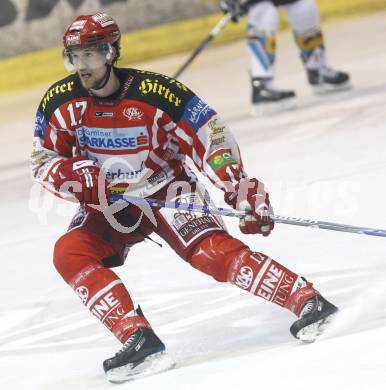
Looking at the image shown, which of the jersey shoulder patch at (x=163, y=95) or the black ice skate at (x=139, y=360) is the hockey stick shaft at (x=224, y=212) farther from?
the black ice skate at (x=139, y=360)

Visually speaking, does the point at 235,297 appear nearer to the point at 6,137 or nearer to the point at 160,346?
the point at 160,346

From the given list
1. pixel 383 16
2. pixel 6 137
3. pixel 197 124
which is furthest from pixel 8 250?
pixel 383 16

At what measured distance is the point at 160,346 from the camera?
11.8 feet

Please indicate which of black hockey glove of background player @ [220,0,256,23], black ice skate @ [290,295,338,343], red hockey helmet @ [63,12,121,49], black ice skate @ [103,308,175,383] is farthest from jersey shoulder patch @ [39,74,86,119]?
black hockey glove of background player @ [220,0,256,23]

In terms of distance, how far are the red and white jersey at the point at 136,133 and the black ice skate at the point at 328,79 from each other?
168 inches

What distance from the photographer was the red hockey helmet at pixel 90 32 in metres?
3.83

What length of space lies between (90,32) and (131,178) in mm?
478

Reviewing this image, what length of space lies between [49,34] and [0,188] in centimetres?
299

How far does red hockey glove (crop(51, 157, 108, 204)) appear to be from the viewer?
3.80m

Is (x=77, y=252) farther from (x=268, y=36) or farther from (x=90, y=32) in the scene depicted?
(x=268, y=36)

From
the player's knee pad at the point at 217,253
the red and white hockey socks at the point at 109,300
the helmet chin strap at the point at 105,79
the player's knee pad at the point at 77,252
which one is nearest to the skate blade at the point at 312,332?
the player's knee pad at the point at 217,253

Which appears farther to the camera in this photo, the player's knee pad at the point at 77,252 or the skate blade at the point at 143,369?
the player's knee pad at the point at 77,252

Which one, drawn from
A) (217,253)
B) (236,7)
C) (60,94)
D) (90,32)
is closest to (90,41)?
(90,32)

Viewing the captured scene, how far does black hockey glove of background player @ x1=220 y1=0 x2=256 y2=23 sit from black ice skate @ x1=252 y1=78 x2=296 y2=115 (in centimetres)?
47
